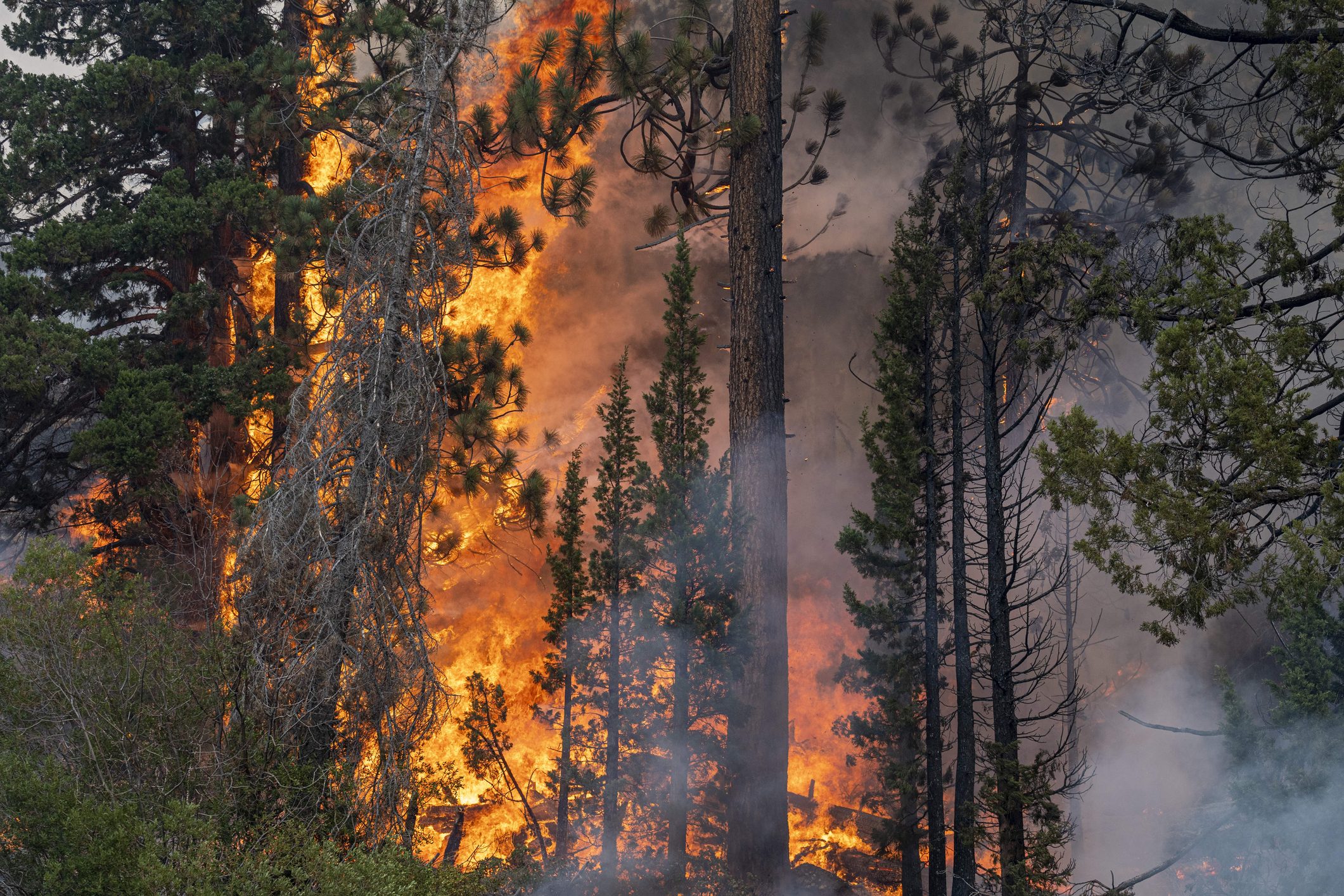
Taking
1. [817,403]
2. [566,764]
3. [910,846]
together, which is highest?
[817,403]

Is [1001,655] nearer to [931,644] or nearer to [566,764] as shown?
[931,644]

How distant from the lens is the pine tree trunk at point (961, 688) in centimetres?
899

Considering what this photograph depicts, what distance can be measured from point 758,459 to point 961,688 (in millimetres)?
3007

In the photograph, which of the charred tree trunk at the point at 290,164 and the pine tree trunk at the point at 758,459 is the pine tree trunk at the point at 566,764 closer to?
the pine tree trunk at the point at 758,459

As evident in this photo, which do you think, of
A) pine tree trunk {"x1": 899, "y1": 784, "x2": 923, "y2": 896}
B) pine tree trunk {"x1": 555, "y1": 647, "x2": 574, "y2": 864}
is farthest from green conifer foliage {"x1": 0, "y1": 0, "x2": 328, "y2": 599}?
pine tree trunk {"x1": 899, "y1": 784, "x2": 923, "y2": 896}

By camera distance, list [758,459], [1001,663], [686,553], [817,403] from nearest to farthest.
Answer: [1001,663] < [758,459] < [686,553] < [817,403]

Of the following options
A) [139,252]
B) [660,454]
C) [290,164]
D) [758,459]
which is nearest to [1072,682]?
[660,454]

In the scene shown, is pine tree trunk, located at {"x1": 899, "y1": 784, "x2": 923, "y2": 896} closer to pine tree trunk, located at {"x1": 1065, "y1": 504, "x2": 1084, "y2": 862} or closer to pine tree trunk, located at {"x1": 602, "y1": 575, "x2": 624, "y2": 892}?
pine tree trunk, located at {"x1": 1065, "y1": 504, "x2": 1084, "y2": 862}

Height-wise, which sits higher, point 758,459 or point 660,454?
point 660,454

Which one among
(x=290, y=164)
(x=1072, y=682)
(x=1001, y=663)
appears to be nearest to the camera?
(x=1001, y=663)

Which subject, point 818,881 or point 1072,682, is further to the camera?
point 1072,682

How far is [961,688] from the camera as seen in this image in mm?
9523

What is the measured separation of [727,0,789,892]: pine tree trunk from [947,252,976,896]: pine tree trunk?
1.63 m

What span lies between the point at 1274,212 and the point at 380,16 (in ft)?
36.4
